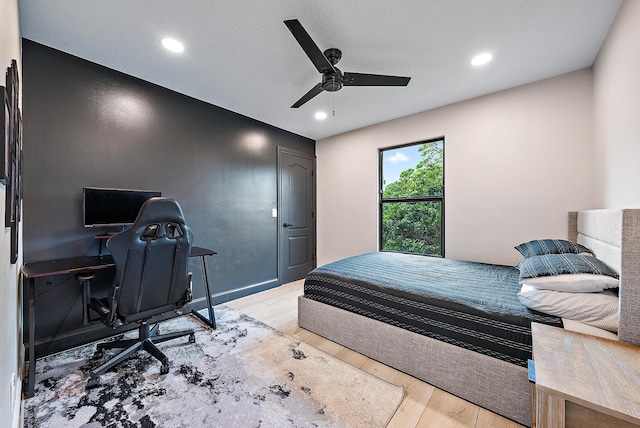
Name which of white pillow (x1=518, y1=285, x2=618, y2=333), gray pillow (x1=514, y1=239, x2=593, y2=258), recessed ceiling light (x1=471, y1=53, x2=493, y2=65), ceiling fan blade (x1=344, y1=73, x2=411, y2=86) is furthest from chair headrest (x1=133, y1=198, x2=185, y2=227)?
gray pillow (x1=514, y1=239, x2=593, y2=258)

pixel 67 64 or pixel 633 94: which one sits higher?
pixel 67 64

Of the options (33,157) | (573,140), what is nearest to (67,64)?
(33,157)

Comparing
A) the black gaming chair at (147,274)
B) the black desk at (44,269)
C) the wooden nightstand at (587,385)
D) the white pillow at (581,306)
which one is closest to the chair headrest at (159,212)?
the black gaming chair at (147,274)

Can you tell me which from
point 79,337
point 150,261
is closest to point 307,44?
point 150,261

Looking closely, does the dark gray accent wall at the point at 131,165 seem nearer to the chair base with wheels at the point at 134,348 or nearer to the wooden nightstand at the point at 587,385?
the chair base with wheels at the point at 134,348

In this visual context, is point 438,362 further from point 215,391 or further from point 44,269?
point 44,269

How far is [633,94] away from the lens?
65.1 inches

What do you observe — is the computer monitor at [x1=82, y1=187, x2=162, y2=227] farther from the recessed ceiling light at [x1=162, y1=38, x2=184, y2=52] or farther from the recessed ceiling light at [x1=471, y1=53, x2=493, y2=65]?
the recessed ceiling light at [x1=471, y1=53, x2=493, y2=65]

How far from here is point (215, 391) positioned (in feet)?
5.61

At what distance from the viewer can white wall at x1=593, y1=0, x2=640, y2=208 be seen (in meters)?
1.62

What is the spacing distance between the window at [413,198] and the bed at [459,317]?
3.31 ft

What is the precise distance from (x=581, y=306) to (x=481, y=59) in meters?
2.13

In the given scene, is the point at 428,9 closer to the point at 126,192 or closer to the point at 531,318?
the point at 531,318

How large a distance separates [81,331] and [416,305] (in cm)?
290
